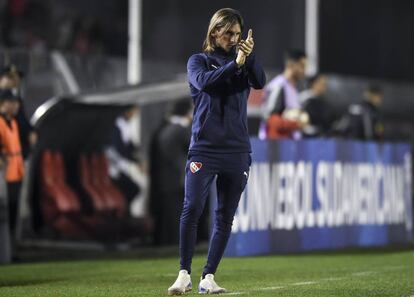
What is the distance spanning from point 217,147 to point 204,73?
523 millimetres

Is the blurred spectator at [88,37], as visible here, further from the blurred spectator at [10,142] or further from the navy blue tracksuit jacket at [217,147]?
the navy blue tracksuit jacket at [217,147]

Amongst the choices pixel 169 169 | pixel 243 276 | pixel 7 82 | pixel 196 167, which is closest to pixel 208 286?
pixel 196 167

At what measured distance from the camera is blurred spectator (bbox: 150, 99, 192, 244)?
17.0m

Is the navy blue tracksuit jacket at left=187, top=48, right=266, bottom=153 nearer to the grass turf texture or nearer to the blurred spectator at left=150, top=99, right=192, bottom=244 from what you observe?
the grass turf texture

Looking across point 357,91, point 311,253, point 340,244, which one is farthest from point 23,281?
point 357,91

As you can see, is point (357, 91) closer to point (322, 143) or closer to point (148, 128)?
point (148, 128)

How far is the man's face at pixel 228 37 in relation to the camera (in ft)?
28.8

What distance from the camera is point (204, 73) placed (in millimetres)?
8758

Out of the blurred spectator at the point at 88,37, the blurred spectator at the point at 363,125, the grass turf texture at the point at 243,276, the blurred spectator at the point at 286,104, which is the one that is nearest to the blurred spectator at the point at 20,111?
the grass turf texture at the point at 243,276

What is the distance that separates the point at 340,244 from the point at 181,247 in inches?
292

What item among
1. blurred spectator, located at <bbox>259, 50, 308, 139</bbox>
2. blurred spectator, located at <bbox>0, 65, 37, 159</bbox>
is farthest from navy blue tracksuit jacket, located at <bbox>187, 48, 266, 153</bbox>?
blurred spectator, located at <bbox>259, 50, 308, 139</bbox>

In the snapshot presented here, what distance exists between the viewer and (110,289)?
32.0 feet

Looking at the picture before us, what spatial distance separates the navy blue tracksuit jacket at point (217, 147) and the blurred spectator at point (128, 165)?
27.7 feet

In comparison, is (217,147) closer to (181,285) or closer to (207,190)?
(207,190)
